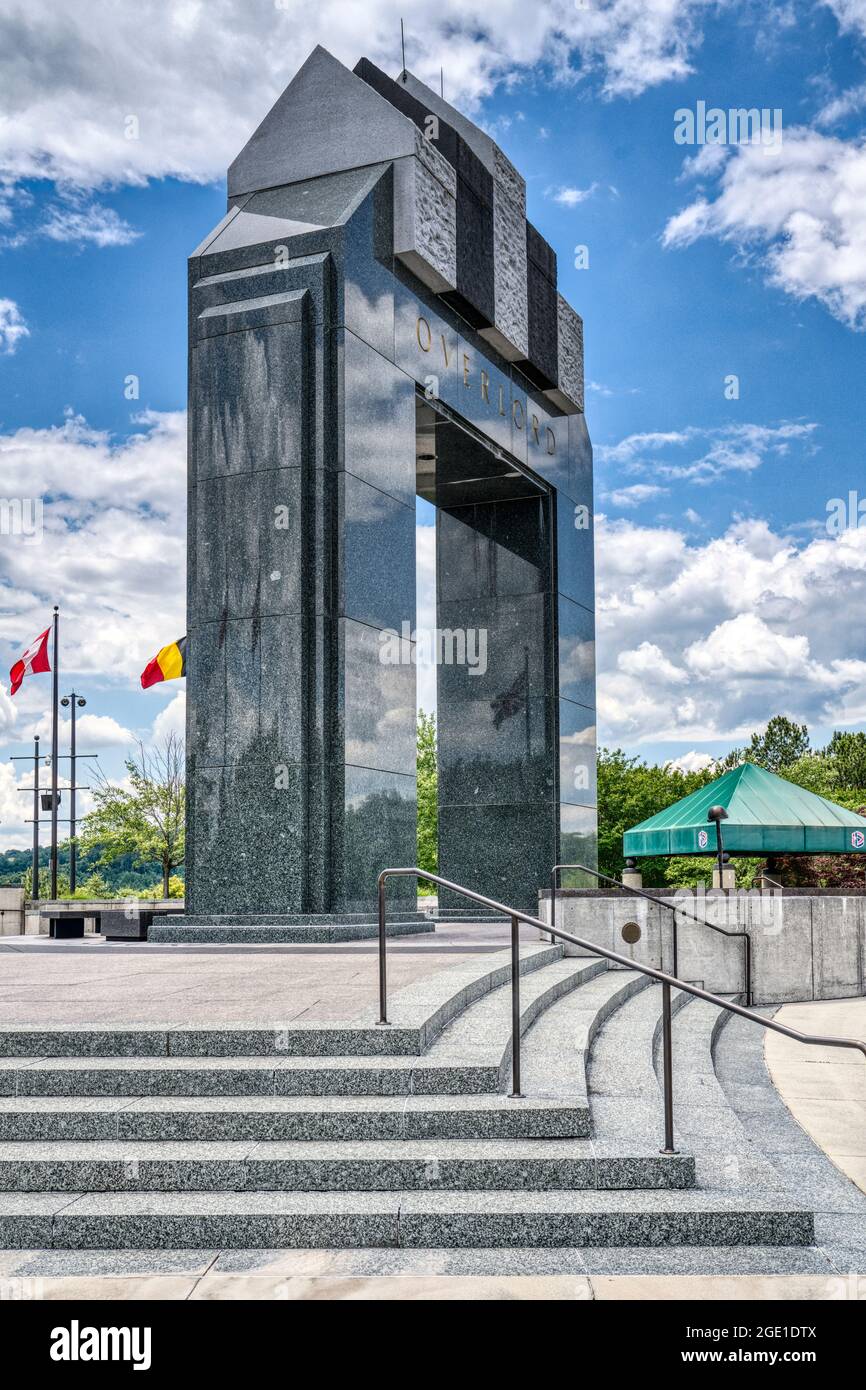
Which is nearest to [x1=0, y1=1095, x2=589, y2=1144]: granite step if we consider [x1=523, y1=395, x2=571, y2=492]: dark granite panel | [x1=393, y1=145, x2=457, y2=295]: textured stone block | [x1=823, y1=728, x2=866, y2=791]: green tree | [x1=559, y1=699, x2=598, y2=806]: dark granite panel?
[x1=393, y1=145, x2=457, y2=295]: textured stone block

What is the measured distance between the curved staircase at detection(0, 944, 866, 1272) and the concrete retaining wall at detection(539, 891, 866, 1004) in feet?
23.3

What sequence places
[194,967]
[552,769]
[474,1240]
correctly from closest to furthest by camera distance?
[474,1240] → [194,967] → [552,769]

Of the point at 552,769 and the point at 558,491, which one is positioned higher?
the point at 558,491

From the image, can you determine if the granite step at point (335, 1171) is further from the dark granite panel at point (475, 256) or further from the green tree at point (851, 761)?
the green tree at point (851, 761)

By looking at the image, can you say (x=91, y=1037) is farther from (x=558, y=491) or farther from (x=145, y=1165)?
(x=558, y=491)

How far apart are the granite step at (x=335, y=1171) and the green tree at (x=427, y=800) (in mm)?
32379

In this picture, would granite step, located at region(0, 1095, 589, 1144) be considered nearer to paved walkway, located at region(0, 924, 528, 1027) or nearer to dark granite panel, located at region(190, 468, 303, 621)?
paved walkway, located at region(0, 924, 528, 1027)

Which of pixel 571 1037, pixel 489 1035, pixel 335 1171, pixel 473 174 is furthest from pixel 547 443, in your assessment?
pixel 335 1171

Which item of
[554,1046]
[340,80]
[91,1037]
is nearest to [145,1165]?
[91,1037]

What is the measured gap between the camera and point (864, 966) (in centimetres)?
1588

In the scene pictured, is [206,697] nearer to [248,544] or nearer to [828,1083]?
[248,544]

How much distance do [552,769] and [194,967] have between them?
1155 centimetres

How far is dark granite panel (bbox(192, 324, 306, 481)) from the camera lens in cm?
1509
